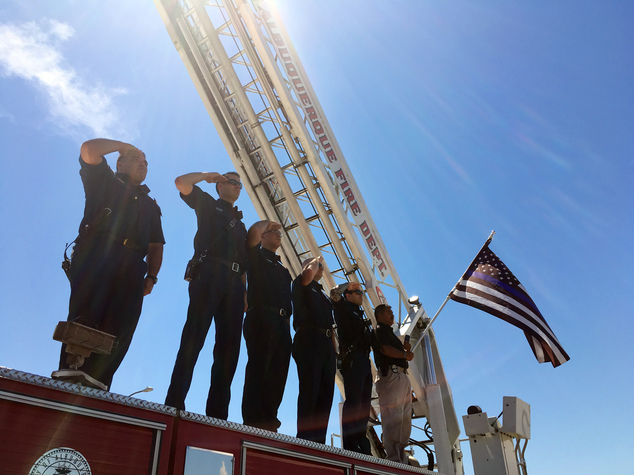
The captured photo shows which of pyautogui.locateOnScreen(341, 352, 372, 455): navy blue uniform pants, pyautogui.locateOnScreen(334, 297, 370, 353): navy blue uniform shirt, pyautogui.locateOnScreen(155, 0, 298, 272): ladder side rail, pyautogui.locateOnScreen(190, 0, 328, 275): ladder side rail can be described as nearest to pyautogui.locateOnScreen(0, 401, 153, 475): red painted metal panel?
pyautogui.locateOnScreen(341, 352, 372, 455): navy blue uniform pants

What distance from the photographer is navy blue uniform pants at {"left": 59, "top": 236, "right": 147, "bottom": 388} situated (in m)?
2.83

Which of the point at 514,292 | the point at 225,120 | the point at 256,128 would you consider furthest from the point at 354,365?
the point at 225,120

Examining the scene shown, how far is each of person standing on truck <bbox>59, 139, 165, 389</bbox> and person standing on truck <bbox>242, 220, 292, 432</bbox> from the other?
85cm

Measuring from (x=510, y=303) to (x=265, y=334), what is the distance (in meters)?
4.29

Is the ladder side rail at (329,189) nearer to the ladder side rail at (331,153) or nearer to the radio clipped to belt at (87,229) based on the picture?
→ the ladder side rail at (331,153)

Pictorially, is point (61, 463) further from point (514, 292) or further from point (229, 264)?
point (514, 292)

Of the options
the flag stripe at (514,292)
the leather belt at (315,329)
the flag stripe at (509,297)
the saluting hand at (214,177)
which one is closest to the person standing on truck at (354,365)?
the leather belt at (315,329)

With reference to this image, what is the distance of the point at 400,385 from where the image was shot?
5.06 metres

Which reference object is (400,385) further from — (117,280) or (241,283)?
(117,280)

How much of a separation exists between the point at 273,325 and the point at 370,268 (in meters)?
3.98

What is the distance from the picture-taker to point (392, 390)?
504 cm

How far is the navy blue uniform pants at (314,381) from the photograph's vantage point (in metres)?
4.09

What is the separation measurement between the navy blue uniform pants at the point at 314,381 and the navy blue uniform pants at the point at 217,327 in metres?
0.78

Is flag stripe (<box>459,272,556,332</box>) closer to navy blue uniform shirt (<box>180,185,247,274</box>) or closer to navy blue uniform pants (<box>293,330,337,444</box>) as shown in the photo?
navy blue uniform pants (<box>293,330,337,444</box>)
